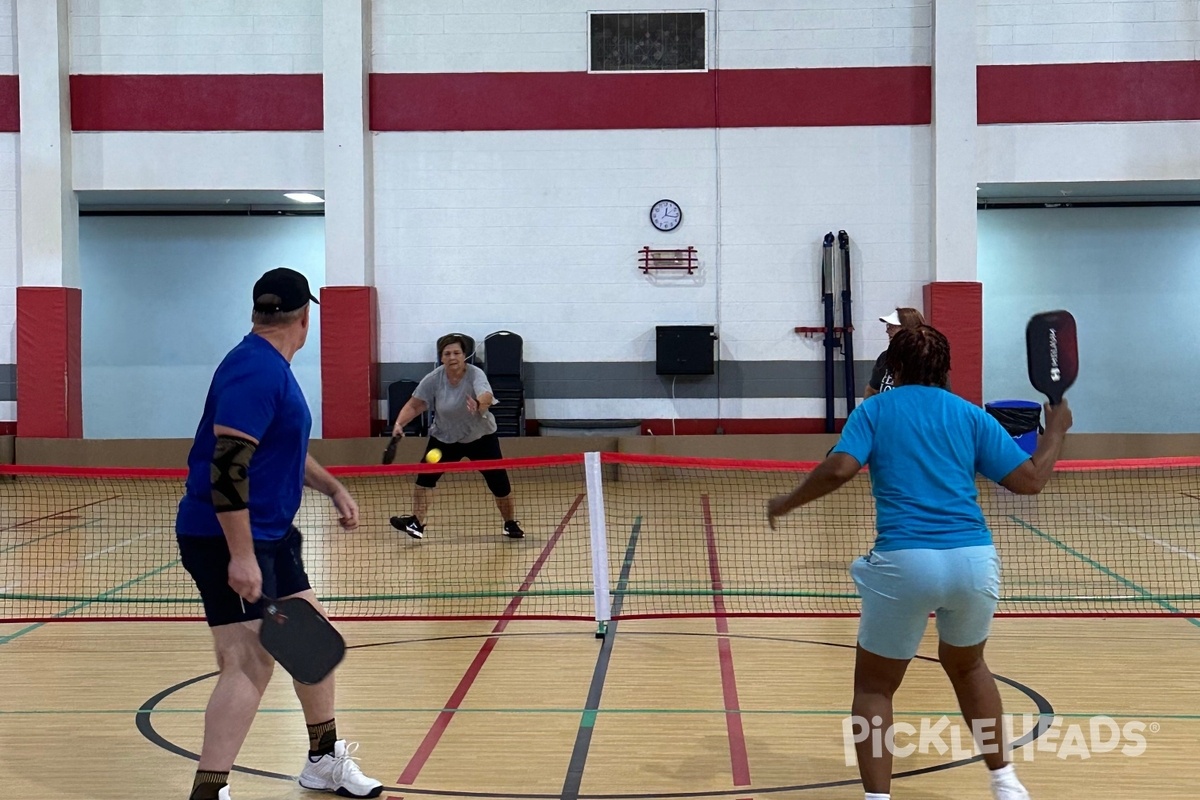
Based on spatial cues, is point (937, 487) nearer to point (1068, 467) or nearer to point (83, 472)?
point (1068, 467)

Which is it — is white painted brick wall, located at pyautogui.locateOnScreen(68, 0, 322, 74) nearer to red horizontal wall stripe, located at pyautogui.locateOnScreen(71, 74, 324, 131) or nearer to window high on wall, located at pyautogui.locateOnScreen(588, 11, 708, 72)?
red horizontal wall stripe, located at pyautogui.locateOnScreen(71, 74, 324, 131)

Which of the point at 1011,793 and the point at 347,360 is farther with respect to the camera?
the point at 347,360

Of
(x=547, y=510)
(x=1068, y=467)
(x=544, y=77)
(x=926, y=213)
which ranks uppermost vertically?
(x=544, y=77)

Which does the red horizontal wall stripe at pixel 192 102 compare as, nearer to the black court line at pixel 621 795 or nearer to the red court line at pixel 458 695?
the red court line at pixel 458 695

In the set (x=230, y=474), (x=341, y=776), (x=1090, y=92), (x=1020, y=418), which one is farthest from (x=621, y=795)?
(x=1090, y=92)

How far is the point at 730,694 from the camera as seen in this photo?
6.12 metres

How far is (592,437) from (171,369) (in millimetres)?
8856

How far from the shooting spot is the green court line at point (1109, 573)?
8137 millimetres

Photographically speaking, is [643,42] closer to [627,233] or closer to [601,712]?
[627,233]

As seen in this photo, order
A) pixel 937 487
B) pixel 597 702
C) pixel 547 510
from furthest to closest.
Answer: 1. pixel 547 510
2. pixel 597 702
3. pixel 937 487

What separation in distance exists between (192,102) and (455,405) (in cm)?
957

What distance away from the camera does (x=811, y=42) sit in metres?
17.8

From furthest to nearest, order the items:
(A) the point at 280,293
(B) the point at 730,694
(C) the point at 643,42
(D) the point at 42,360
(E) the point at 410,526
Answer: (C) the point at 643,42
(D) the point at 42,360
(E) the point at 410,526
(B) the point at 730,694
(A) the point at 280,293

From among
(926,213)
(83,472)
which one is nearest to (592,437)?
(926,213)
